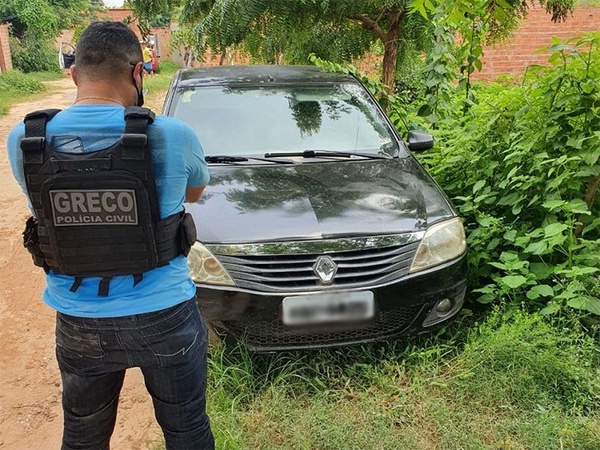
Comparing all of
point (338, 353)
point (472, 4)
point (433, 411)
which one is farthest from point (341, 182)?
point (472, 4)

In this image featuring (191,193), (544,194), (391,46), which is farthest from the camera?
(391,46)

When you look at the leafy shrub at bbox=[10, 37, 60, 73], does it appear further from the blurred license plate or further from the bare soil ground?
the blurred license plate

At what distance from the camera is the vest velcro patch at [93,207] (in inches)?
60.4

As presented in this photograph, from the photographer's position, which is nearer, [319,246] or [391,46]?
[319,246]

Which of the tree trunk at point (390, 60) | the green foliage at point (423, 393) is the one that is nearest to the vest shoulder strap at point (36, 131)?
the green foliage at point (423, 393)

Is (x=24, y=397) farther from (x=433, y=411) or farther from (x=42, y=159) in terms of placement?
(x=433, y=411)

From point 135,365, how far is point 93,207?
553 mm

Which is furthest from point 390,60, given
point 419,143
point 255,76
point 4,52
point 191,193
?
point 4,52

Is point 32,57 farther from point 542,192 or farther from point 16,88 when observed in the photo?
point 542,192

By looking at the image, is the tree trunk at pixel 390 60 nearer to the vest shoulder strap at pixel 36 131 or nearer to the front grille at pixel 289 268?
the front grille at pixel 289 268

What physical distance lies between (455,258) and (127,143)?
189 cm

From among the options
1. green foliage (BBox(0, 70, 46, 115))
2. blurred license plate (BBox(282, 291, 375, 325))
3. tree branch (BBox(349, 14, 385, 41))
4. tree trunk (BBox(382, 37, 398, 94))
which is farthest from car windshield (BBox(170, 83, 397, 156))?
green foliage (BBox(0, 70, 46, 115))

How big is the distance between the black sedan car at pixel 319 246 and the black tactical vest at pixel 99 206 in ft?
3.02

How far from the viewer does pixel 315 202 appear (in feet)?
9.43
